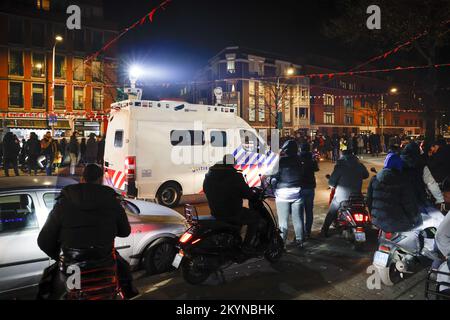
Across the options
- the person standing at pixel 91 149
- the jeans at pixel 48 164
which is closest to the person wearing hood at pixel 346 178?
the person standing at pixel 91 149

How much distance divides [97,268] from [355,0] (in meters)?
12.5

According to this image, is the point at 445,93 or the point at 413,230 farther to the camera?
the point at 445,93

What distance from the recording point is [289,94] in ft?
173

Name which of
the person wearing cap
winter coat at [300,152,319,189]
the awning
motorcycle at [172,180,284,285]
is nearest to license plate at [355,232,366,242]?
winter coat at [300,152,319,189]

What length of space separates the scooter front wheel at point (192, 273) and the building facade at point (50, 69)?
3163 centimetres

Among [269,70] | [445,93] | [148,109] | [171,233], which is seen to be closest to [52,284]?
[171,233]

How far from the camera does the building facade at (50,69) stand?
35344 mm

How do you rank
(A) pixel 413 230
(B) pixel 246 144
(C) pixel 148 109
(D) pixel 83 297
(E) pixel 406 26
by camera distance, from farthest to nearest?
(E) pixel 406 26 → (B) pixel 246 144 → (C) pixel 148 109 → (A) pixel 413 230 → (D) pixel 83 297

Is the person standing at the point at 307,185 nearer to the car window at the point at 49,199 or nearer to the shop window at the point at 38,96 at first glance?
the car window at the point at 49,199

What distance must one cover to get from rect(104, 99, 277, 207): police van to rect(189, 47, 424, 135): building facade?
3182 centimetres

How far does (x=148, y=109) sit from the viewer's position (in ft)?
30.9

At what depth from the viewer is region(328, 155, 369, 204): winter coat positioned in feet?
22.8
